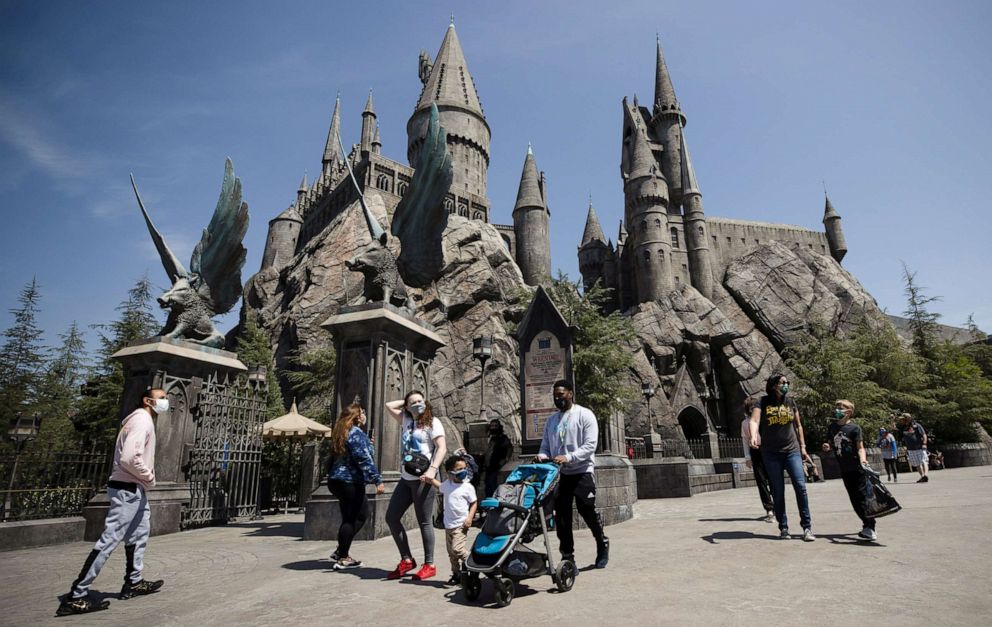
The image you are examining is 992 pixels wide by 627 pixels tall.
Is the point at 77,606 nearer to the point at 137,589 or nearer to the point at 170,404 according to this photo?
the point at 137,589

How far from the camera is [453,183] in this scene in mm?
57406

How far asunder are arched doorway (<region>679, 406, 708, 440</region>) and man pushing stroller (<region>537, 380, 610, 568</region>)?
141 feet

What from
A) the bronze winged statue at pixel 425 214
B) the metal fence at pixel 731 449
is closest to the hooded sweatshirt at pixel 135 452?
the bronze winged statue at pixel 425 214

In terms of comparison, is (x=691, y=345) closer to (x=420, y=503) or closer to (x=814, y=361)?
(x=814, y=361)

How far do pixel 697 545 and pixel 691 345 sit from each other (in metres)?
47.5

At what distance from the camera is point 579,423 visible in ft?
14.8

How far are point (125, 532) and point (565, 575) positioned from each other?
3631 millimetres

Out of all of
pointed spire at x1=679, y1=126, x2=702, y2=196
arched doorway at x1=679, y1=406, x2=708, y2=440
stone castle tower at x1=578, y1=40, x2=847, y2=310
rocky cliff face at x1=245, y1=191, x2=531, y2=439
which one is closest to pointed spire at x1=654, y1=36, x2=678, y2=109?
stone castle tower at x1=578, y1=40, x2=847, y2=310

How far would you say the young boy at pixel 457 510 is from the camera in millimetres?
4273

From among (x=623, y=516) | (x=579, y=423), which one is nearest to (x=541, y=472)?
(x=579, y=423)

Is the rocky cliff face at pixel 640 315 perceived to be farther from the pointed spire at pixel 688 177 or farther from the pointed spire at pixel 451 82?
the pointed spire at pixel 451 82

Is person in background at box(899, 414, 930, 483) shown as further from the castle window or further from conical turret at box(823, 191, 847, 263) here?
conical turret at box(823, 191, 847, 263)

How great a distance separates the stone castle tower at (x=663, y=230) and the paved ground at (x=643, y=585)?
4982cm

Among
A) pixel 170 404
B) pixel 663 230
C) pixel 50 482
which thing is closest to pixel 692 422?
pixel 663 230
